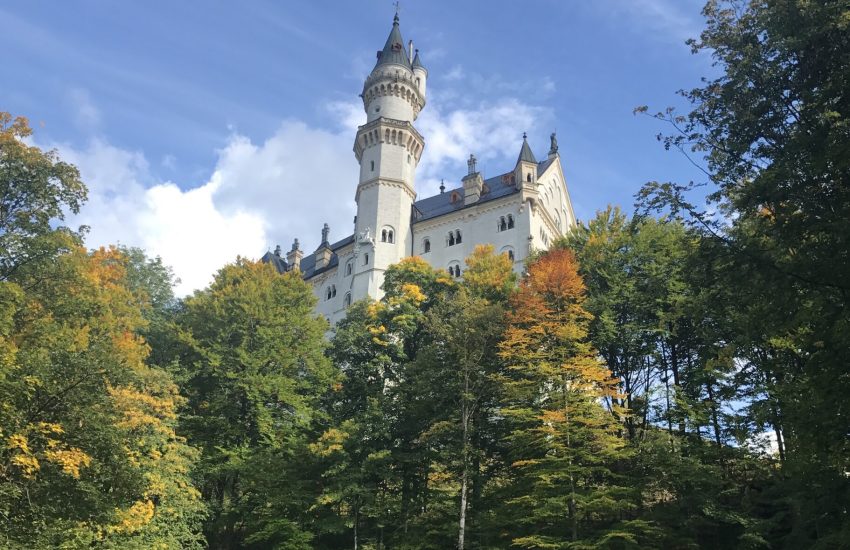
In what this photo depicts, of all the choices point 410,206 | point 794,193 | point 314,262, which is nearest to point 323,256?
point 314,262

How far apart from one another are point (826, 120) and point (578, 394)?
41.4 ft

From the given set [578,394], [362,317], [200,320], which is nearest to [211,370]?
[200,320]

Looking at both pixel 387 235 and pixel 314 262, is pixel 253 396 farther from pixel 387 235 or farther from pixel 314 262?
pixel 314 262

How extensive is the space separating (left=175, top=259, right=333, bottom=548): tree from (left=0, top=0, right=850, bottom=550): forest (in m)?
0.16

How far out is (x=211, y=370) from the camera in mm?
32875

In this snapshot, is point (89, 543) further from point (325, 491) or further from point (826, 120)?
point (826, 120)

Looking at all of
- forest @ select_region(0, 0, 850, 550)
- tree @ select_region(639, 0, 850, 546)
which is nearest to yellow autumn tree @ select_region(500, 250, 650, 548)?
forest @ select_region(0, 0, 850, 550)

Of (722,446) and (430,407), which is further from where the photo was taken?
(430,407)

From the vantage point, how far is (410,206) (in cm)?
6016

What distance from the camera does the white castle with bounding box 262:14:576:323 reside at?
180 ft

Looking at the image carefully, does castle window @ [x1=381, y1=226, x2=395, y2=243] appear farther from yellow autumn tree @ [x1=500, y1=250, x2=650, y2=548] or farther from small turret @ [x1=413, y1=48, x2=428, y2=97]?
yellow autumn tree @ [x1=500, y1=250, x2=650, y2=548]

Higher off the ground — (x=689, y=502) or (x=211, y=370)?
(x=211, y=370)

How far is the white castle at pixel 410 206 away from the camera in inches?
2156

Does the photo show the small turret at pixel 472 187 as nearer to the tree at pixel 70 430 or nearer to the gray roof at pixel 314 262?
the gray roof at pixel 314 262
